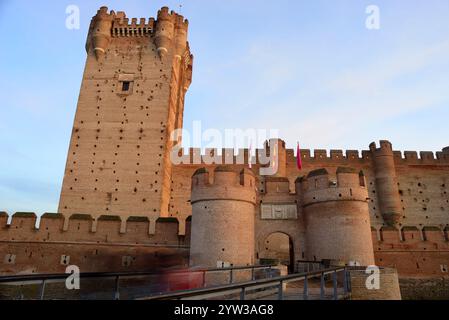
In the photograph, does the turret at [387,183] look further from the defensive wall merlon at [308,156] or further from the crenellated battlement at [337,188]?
the crenellated battlement at [337,188]

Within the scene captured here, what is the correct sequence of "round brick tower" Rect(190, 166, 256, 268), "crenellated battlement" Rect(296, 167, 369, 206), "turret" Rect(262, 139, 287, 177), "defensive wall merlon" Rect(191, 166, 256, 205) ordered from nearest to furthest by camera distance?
1. "round brick tower" Rect(190, 166, 256, 268)
2. "defensive wall merlon" Rect(191, 166, 256, 205)
3. "crenellated battlement" Rect(296, 167, 369, 206)
4. "turret" Rect(262, 139, 287, 177)

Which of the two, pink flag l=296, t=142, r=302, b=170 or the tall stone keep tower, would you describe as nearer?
the tall stone keep tower

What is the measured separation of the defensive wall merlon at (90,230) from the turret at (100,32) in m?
14.4

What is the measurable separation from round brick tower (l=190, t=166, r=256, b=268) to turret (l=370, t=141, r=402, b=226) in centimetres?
1594

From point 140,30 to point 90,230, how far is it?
56.5 feet

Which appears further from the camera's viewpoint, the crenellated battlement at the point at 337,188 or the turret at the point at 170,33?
the turret at the point at 170,33

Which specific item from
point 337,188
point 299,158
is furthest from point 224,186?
point 299,158

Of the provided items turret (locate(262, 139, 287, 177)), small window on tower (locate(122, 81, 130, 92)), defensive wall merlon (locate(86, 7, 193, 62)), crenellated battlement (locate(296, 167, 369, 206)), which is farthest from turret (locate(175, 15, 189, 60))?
crenellated battlement (locate(296, 167, 369, 206))

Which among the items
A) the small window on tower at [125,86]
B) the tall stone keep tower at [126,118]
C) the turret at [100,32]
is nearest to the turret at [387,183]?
the tall stone keep tower at [126,118]

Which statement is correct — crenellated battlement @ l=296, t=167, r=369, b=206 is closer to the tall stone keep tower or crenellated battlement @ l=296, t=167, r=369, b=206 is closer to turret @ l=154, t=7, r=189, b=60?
the tall stone keep tower

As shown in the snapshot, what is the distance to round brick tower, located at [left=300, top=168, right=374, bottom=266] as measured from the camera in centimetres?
1312

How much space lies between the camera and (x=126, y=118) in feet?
76.9

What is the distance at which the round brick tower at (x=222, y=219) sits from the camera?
12336mm
